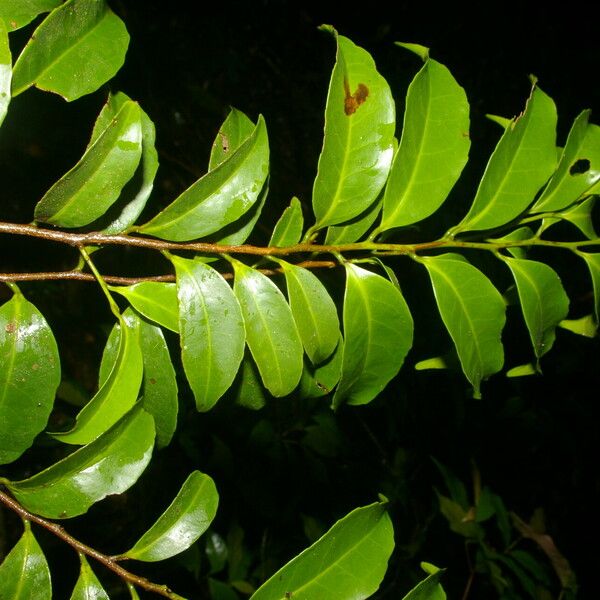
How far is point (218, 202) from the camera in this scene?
864mm

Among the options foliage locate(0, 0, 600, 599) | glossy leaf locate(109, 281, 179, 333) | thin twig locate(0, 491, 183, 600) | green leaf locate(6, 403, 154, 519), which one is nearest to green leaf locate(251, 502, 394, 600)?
foliage locate(0, 0, 600, 599)

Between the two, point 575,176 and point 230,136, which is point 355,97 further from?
point 575,176

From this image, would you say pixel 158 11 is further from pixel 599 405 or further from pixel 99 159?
pixel 599 405

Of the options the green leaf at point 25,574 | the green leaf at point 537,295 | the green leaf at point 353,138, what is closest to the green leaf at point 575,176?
the green leaf at point 537,295

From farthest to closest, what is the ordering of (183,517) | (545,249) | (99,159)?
1. (545,249)
2. (183,517)
3. (99,159)

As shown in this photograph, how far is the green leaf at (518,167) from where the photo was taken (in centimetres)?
92

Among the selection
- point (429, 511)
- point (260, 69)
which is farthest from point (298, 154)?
point (429, 511)

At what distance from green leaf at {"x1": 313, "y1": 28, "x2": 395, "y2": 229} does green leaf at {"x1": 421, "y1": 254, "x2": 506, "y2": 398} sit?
0.16m

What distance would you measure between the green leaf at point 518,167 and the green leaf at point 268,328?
0.35 m

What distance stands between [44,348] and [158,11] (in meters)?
2.83

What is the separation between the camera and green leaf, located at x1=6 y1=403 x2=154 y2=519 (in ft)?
2.73

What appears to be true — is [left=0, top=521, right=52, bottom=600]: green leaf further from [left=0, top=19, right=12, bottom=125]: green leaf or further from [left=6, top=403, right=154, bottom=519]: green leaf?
[left=0, top=19, right=12, bottom=125]: green leaf

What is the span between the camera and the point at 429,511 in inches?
113

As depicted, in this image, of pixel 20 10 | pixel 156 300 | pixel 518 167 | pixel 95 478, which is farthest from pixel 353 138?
pixel 95 478
